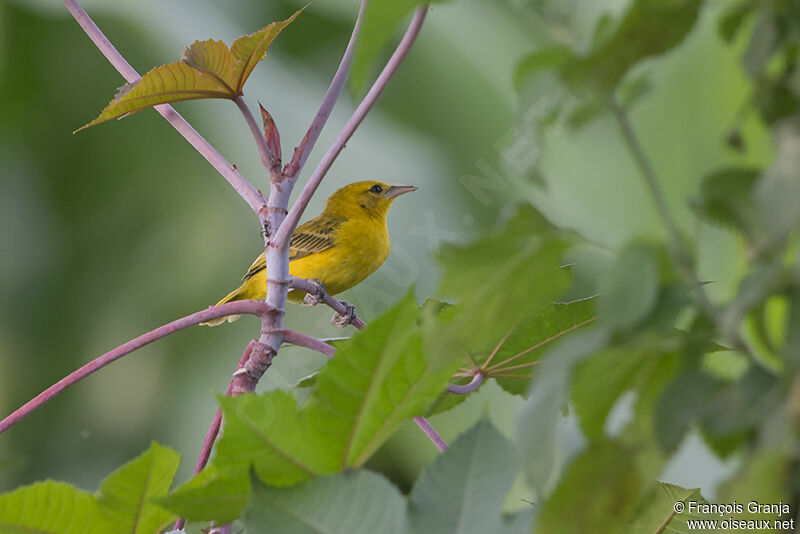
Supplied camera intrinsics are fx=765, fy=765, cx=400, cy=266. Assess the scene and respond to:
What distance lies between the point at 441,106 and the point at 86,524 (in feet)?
3.53

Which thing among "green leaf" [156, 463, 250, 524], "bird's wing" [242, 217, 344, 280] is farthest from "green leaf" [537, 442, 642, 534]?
"bird's wing" [242, 217, 344, 280]

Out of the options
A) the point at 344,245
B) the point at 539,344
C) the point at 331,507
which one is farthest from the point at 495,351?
the point at 344,245

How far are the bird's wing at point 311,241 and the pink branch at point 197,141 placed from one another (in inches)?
33.3

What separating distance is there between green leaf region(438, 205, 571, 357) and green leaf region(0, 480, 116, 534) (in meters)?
0.15

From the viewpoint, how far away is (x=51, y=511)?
8.8 inches

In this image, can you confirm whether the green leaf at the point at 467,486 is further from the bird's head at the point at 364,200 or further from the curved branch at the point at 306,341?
the bird's head at the point at 364,200

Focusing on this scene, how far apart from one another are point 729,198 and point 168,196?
153 centimetres

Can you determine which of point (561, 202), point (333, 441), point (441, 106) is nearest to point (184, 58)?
point (333, 441)

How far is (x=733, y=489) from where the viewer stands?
0.10 metres

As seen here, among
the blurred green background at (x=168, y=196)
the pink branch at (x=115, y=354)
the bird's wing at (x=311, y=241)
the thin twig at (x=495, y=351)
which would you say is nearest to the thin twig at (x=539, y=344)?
the thin twig at (x=495, y=351)

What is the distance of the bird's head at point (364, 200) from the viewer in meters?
1.28

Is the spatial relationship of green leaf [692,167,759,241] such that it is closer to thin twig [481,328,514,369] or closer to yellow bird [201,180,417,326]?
thin twig [481,328,514,369]

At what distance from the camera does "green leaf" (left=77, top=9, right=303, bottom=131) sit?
0.89ft

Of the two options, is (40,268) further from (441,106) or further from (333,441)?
(333,441)
